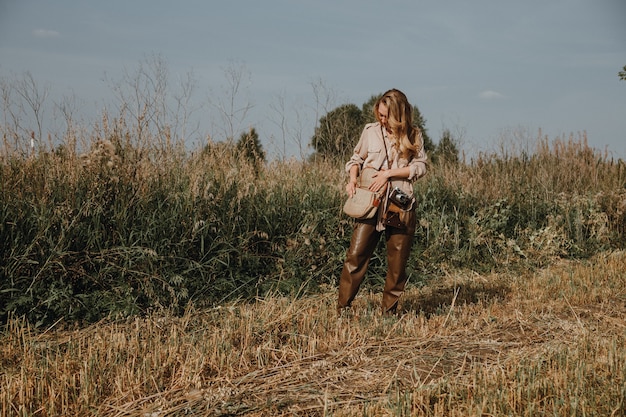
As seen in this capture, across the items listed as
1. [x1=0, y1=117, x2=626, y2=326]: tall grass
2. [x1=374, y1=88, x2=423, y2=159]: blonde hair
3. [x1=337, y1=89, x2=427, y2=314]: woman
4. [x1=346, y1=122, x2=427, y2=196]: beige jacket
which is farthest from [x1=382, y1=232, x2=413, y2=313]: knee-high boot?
[x1=0, y1=117, x2=626, y2=326]: tall grass

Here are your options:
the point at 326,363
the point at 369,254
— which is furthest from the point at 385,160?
the point at 326,363

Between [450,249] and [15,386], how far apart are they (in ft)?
19.0

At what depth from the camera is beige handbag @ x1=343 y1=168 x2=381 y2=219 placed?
4.74 meters

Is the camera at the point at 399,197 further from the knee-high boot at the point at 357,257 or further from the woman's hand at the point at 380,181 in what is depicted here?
the knee-high boot at the point at 357,257

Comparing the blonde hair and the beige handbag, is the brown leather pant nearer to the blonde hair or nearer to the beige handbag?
the beige handbag

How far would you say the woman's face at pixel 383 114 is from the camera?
4793mm

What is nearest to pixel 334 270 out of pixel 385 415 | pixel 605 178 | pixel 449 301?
pixel 449 301

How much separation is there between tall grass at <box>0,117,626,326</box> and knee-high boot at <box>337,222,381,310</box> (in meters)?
1.03

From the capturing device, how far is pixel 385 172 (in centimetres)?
473

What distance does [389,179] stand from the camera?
4836 millimetres

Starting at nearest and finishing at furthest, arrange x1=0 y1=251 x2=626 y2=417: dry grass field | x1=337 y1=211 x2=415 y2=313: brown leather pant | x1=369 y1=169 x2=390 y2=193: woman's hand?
x1=0 y1=251 x2=626 y2=417: dry grass field → x1=369 y1=169 x2=390 y2=193: woman's hand → x1=337 y1=211 x2=415 y2=313: brown leather pant

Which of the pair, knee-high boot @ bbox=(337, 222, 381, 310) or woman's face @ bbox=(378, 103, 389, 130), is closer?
woman's face @ bbox=(378, 103, 389, 130)

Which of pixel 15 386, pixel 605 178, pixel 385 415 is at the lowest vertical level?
pixel 385 415

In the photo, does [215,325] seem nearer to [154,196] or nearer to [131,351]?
[131,351]
